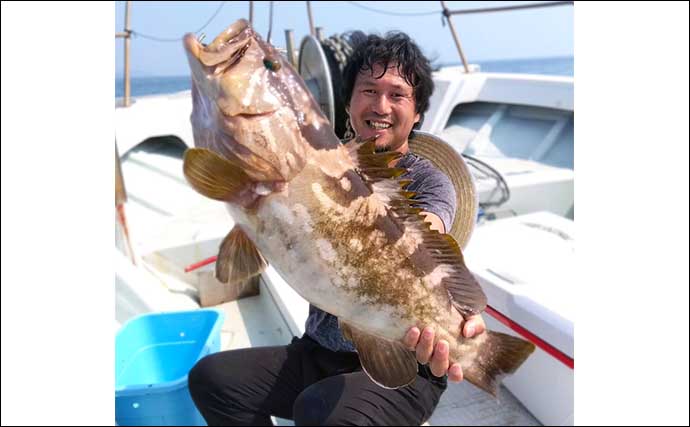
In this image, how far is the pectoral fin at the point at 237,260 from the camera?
4.07 feet

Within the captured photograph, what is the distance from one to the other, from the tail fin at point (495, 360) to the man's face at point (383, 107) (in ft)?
2.00

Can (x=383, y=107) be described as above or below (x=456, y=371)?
above

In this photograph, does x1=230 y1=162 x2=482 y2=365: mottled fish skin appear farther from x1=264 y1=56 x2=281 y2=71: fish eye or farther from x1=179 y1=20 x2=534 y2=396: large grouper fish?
x1=264 y1=56 x2=281 y2=71: fish eye

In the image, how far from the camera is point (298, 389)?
2.17 meters

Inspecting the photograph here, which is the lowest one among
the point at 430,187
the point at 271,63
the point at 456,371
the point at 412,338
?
the point at 456,371

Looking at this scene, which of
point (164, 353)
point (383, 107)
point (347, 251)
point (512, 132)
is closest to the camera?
point (347, 251)

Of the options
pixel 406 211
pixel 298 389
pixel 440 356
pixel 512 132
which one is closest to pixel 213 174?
pixel 406 211

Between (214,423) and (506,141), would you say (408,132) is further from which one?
(506,141)

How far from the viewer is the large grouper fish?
110cm

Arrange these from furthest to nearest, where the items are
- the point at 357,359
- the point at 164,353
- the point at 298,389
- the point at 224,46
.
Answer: the point at 164,353
the point at 298,389
the point at 357,359
the point at 224,46

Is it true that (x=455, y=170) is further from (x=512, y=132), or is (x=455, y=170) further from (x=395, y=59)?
(x=512, y=132)

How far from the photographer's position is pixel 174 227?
204 inches

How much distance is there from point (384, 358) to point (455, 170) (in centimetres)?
60

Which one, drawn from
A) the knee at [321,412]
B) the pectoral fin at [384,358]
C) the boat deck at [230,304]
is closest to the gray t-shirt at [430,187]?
the pectoral fin at [384,358]
